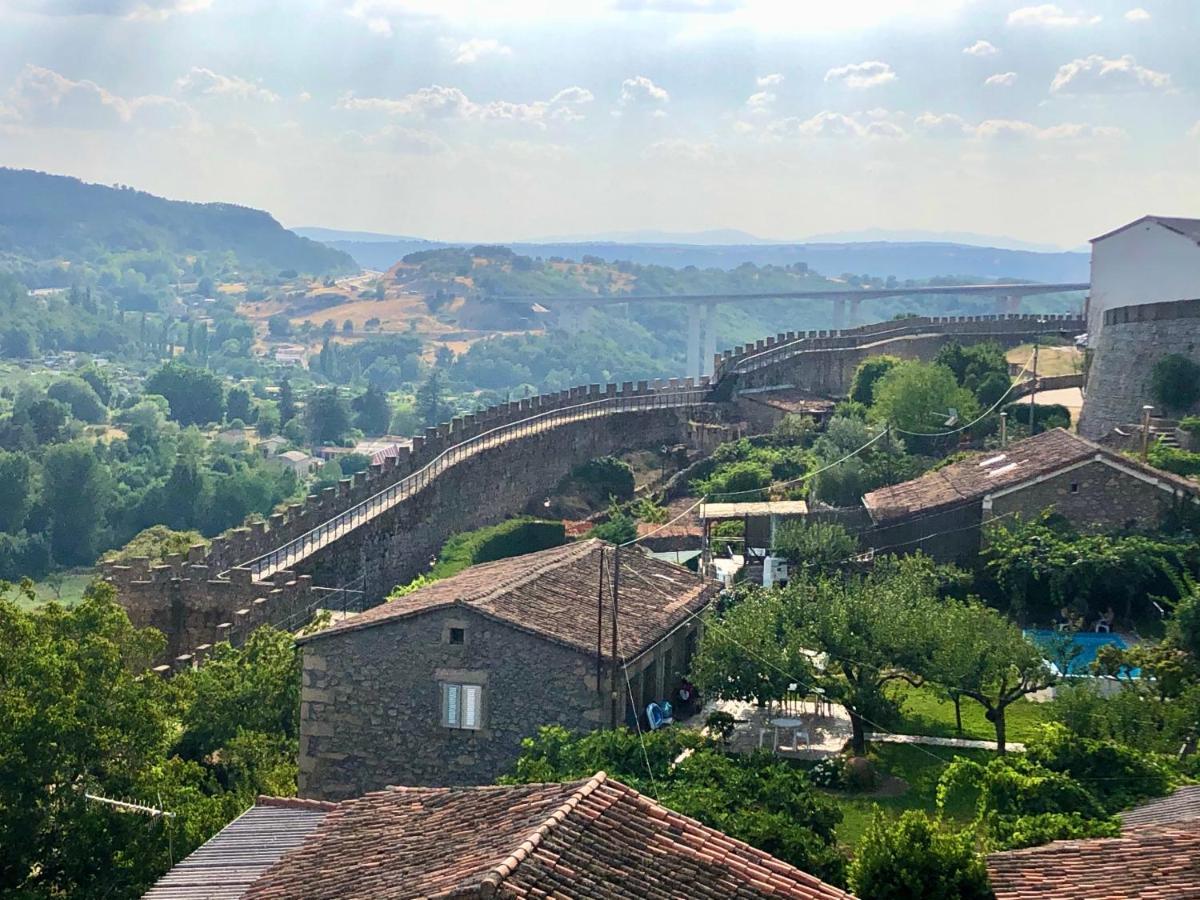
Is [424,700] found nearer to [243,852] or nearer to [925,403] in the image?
[243,852]

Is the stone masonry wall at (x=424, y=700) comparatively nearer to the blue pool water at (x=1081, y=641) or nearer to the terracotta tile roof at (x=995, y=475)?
the blue pool water at (x=1081, y=641)

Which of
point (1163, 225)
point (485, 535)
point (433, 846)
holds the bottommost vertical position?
point (485, 535)

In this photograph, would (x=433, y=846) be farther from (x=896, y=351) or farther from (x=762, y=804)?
(x=896, y=351)

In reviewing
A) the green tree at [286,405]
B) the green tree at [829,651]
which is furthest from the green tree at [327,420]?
the green tree at [829,651]

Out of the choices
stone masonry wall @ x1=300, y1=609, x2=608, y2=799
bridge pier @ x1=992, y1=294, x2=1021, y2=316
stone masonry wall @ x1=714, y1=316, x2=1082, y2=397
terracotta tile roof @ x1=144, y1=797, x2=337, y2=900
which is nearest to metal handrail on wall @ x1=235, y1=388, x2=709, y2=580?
stone masonry wall @ x1=714, y1=316, x2=1082, y2=397

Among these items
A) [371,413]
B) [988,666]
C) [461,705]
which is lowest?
[371,413]

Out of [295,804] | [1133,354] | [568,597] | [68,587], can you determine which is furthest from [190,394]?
[295,804]

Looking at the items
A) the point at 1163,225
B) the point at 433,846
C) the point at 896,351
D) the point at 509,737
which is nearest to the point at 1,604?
the point at 509,737
